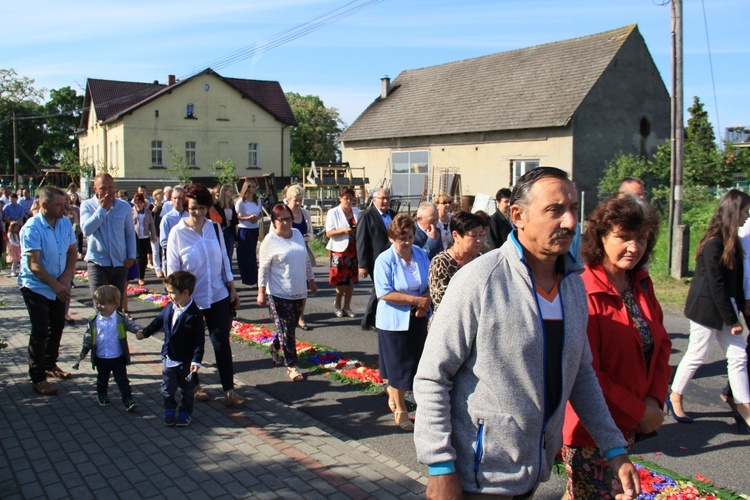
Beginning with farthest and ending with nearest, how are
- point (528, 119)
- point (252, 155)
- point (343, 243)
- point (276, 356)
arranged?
point (252, 155) → point (528, 119) → point (343, 243) → point (276, 356)

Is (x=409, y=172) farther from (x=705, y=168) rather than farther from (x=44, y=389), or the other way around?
(x=44, y=389)

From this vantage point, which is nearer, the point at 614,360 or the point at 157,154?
the point at 614,360

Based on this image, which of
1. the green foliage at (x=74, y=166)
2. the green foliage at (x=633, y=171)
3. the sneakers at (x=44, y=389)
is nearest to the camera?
the sneakers at (x=44, y=389)

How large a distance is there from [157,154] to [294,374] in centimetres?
4444

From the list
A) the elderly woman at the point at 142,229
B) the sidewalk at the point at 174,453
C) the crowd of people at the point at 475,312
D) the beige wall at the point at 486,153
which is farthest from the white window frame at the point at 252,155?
the sidewalk at the point at 174,453

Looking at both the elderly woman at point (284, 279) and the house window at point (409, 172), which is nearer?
the elderly woman at point (284, 279)

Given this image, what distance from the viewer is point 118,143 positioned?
158 feet

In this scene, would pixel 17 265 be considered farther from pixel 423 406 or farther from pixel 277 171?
pixel 277 171

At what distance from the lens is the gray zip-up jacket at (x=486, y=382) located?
2381 mm

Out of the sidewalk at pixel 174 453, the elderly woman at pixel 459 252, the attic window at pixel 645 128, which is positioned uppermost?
the attic window at pixel 645 128

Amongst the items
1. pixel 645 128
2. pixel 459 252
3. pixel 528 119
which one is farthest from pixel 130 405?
pixel 645 128

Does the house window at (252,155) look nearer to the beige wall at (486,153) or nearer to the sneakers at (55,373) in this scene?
the beige wall at (486,153)

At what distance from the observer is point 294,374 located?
686 cm

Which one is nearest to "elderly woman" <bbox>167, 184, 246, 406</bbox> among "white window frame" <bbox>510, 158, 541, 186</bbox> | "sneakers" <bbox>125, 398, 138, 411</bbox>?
"sneakers" <bbox>125, 398, 138, 411</bbox>
